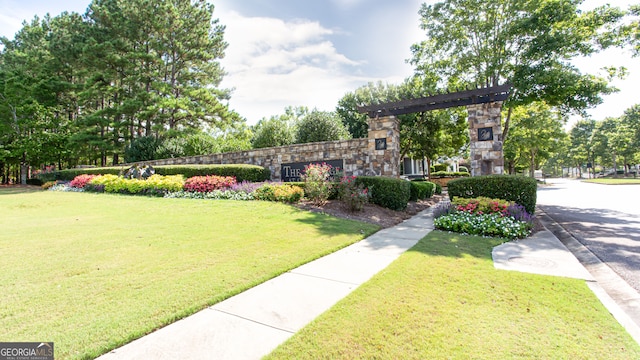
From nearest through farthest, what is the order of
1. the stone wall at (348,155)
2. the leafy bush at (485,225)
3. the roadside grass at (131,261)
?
the roadside grass at (131,261), the leafy bush at (485,225), the stone wall at (348,155)

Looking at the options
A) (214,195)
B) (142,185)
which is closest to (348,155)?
(214,195)

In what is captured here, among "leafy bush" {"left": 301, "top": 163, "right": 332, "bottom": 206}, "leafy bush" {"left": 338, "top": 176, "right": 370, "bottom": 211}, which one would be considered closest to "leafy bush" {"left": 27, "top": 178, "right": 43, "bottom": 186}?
"leafy bush" {"left": 301, "top": 163, "right": 332, "bottom": 206}

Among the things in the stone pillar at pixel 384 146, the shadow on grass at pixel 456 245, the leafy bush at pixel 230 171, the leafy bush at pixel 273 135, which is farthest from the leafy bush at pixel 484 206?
the leafy bush at pixel 273 135

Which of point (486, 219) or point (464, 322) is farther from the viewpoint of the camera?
point (486, 219)

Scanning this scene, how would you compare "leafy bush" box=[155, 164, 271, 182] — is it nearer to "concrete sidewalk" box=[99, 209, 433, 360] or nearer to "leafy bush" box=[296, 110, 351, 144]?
"leafy bush" box=[296, 110, 351, 144]

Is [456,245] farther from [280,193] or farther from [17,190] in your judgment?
[17,190]

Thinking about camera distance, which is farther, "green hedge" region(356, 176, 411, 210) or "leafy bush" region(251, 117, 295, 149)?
"leafy bush" region(251, 117, 295, 149)

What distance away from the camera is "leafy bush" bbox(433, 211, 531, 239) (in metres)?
5.96

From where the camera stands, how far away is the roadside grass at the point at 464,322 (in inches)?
84.8

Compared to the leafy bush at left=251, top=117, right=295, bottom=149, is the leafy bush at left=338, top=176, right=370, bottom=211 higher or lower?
lower

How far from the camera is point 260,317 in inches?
106

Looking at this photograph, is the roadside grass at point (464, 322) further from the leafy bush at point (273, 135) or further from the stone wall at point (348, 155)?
the leafy bush at point (273, 135)

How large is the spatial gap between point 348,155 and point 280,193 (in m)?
4.75

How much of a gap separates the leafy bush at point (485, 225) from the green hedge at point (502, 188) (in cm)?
164
